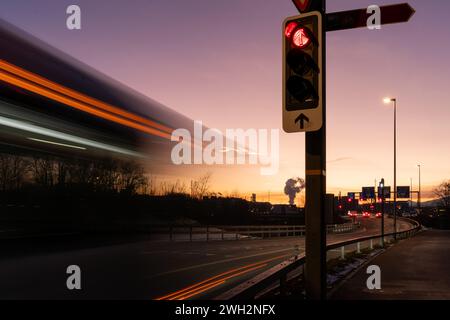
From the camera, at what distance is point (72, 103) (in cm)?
743

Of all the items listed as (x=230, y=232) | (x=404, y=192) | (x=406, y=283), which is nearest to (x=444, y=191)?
(x=404, y=192)

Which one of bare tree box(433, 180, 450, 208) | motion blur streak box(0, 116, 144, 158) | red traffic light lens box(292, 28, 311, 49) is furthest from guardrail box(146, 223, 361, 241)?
bare tree box(433, 180, 450, 208)

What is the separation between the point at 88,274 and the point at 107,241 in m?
2.20

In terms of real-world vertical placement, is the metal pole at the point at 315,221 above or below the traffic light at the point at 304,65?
below

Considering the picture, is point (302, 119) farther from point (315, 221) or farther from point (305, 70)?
point (315, 221)

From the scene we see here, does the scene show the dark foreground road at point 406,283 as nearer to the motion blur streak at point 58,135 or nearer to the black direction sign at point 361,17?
the motion blur streak at point 58,135

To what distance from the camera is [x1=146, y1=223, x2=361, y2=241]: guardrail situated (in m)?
31.9

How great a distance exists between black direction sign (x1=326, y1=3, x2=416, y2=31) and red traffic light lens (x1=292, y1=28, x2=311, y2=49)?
2.09 ft

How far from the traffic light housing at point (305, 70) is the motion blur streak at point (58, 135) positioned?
118 inches

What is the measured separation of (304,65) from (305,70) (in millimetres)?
67

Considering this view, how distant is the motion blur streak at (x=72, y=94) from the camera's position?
21.7 feet

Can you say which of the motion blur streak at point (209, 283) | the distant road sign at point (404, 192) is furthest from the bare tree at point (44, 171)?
the distant road sign at point (404, 192)
